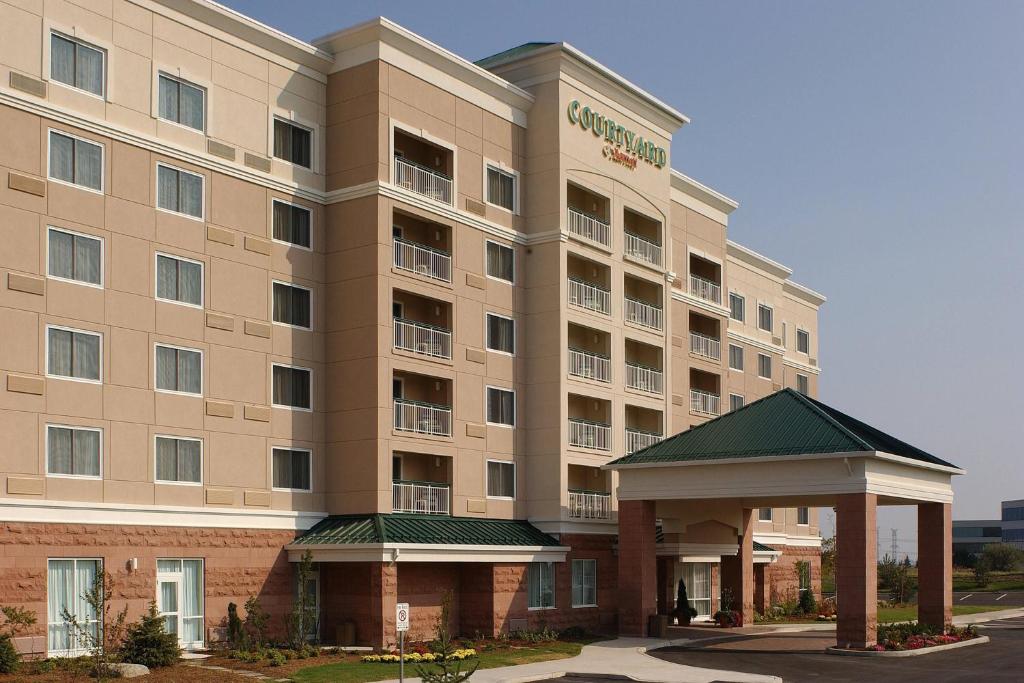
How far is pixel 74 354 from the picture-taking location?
33.8 meters

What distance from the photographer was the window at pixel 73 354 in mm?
33281

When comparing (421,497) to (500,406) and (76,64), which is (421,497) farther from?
(76,64)

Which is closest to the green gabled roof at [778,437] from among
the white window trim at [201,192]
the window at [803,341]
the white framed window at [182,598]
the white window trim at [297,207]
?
the white window trim at [297,207]

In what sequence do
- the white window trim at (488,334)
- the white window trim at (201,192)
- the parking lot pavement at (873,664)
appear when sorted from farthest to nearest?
the white window trim at (488,334)
the white window trim at (201,192)
the parking lot pavement at (873,664)

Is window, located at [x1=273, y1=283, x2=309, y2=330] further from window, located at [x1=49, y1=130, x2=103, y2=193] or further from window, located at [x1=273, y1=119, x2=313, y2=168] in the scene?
window, located at [x1=49, y1=130, x2=103, y2=193]

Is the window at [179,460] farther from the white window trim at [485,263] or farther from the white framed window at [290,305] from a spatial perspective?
the white window trim at [485,263]

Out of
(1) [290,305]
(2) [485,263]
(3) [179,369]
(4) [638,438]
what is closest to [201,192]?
(1) [290,305]

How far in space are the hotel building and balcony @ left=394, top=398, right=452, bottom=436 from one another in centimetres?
9

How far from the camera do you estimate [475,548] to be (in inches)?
1612

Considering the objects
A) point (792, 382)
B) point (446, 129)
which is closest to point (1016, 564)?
point (792, 382)

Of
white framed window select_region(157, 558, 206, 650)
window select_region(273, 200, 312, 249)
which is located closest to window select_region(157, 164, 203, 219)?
window select_region(273, 200, 312, 249)

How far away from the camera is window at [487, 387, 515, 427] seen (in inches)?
1788

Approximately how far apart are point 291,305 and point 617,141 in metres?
16.6

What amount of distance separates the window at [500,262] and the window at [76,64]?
1558 cm
